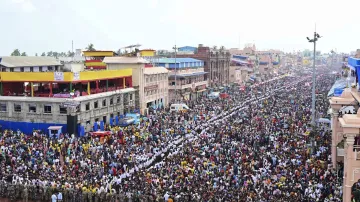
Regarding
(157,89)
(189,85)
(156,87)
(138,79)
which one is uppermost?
(138,79)

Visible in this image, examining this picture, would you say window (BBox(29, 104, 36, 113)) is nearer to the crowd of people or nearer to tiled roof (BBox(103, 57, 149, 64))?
the crowd of people

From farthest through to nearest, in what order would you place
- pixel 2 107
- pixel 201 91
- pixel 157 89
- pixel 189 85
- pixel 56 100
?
pixel 201 91 → pixel 189 85 → pixel 157 89 → pixel 2 107 → pixel 56 100

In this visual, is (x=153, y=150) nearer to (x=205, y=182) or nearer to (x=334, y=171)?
(x=205, y=182)

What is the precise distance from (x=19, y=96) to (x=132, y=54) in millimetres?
13283

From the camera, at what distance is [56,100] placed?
1339 inches

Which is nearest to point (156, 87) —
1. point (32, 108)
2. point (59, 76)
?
point (59, 76)

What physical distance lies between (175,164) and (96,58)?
32.6m

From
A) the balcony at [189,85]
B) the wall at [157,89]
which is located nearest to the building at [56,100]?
the wall at [157,89]

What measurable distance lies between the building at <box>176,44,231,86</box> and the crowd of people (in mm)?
36701

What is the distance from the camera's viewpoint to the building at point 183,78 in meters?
58.2

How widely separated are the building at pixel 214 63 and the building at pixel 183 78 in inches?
222

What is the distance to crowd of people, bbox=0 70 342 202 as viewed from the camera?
19.9 metres

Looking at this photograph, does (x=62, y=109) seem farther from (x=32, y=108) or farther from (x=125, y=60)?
(x=125, y=60)

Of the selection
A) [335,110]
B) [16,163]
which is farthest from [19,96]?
[335,110]
